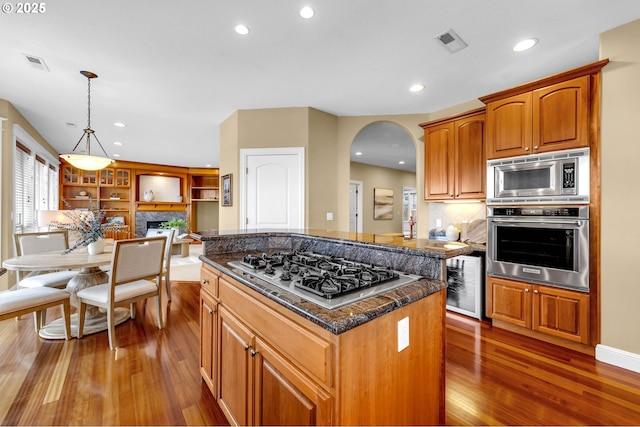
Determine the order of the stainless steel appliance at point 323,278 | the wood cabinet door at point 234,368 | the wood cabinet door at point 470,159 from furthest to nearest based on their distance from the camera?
the wood cabinet door at point 470,159, the wood cabinet door at point 234,368, the stainless steel appliance at point 323,278

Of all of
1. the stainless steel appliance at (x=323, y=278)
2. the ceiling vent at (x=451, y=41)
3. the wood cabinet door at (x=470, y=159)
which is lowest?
the stainless steel appliance at (x=323, y=278)

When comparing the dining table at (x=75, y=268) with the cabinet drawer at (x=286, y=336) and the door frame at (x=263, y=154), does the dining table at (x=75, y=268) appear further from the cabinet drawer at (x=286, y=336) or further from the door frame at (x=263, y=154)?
the cabinet drawer at (x=286, y=336)

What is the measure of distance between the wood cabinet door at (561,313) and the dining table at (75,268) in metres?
4.11

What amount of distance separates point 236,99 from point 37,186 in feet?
16.2

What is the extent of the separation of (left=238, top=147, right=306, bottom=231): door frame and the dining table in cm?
163

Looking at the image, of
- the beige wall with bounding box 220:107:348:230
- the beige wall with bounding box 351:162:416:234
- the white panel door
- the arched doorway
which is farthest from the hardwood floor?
the beige wall with bounding box 351:162:416:234

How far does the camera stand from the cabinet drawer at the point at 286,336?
2.80 ft

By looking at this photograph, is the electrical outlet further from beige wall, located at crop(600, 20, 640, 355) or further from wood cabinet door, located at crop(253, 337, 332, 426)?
beige wall, located at crop(600, 20, 640, 355)

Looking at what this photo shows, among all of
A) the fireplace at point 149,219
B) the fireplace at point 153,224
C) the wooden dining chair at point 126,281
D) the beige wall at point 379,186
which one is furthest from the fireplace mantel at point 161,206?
the wooden dining chair at point 126,281

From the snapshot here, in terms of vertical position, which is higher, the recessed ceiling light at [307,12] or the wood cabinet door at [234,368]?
the recessed ceiling light at [307,12]

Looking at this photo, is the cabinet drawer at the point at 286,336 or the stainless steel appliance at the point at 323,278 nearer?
the cabinet drawer at the point at 286,336

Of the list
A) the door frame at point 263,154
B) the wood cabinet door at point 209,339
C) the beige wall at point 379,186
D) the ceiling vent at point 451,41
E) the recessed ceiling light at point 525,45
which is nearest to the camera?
the wood cabinet door at point 209,339

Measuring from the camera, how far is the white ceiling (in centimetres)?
197

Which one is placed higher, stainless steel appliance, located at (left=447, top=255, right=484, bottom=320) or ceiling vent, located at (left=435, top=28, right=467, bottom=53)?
ceiling vent, located at (left=435, top=28, right=467, bottom=53)
